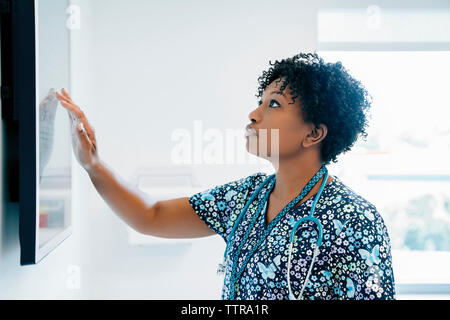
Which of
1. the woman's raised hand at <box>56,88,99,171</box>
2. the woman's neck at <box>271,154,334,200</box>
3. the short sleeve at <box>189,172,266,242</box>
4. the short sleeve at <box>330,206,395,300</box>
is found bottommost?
the short sleeve at <box>330,206,395,300</box>

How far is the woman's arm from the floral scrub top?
14 centimetres

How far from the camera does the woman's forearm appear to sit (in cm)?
76

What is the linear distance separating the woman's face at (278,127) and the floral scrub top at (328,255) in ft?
0.36

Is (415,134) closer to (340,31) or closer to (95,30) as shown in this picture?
(340,31)

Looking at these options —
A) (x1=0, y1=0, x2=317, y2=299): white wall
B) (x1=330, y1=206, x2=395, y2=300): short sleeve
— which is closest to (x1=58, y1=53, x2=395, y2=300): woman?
(x1=330, y1=206, x2=395, y2=300): short sleeve

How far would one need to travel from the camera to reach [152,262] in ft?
5.15

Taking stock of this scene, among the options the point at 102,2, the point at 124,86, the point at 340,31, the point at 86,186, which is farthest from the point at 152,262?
the point at 340,31

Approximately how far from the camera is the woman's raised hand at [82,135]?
0.70 meters

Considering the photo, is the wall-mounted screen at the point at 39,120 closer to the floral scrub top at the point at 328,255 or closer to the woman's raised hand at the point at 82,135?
the woman's raised hand at the point at 82,135

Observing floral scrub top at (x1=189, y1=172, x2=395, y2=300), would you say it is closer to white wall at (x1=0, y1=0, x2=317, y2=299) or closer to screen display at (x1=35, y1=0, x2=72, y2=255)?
screen display at (x1=35, y1=0, x2=72, y2=255)

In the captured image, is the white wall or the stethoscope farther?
the white wall

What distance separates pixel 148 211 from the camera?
0.82 metres

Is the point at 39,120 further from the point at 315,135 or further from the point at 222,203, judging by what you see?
the point at 315,135
